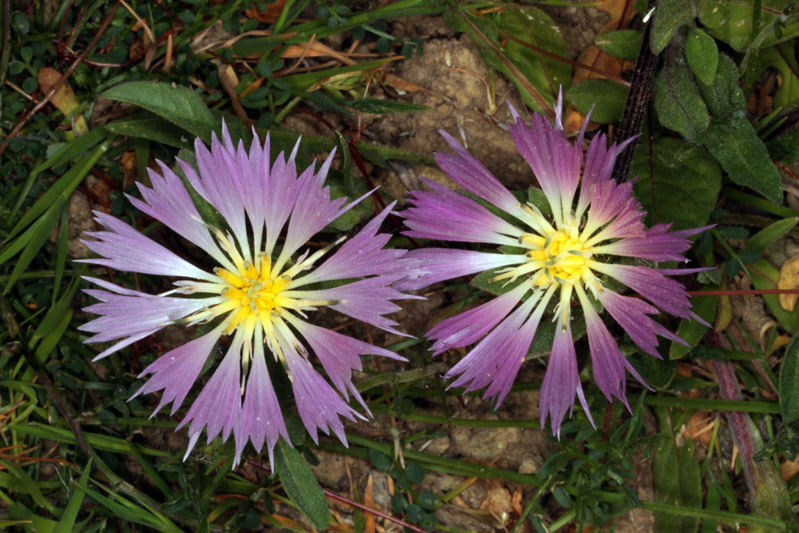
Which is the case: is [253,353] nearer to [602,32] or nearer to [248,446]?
[248,446]

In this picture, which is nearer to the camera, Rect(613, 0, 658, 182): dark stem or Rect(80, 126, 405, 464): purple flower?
Rect(80, 126, 405, 464): purple flower

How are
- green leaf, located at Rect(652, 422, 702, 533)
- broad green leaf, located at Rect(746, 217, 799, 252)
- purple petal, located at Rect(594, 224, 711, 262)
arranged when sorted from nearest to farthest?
purple petal, located at Rect(594, 224, 711, 262)
broad green leaf, located at Rect(746, 217, 799, 252)
green leaf, located at Rect(652, 422, 702, 533)

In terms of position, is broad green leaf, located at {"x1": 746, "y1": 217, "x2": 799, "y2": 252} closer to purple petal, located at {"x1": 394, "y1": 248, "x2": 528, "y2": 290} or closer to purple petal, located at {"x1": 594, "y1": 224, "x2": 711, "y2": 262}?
purple petal, located at {"x1": 594, "y1": 224, "x2": 711, "y2": 262}

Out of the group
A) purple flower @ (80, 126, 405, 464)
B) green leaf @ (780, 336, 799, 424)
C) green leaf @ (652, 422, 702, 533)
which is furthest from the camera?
green leaf @ (652, 422, 702, 533)

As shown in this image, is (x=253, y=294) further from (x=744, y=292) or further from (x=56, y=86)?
(x=744, y=292)

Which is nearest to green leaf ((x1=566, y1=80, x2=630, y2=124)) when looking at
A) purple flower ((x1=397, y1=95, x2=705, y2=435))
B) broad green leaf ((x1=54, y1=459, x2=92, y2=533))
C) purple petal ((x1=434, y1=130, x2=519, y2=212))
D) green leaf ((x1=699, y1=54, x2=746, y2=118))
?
green leaf ((x1=699, y1=54, x2=746, y2=118))

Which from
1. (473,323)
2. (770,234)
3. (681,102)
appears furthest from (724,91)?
(473,323)

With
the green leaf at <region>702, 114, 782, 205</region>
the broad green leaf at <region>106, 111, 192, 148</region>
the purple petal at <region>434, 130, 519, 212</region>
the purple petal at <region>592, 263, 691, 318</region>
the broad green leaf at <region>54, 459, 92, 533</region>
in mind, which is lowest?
the broad green leaf at <region>54, 459, 92, 533</region>
